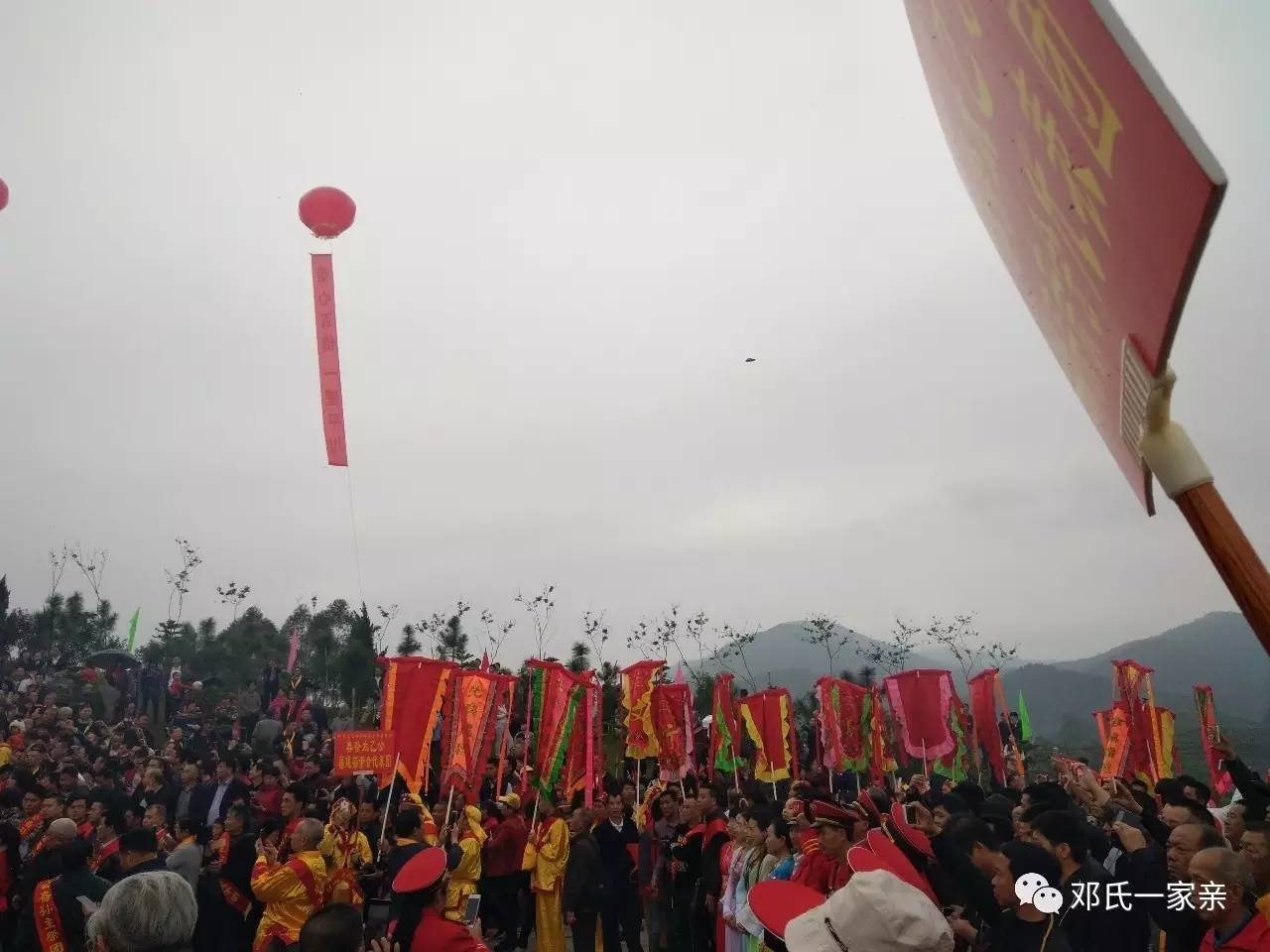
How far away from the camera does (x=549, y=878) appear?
8805 mm

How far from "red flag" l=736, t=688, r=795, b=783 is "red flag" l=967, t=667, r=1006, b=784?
368 cm

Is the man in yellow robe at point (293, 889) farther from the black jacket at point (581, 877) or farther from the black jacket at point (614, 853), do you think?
the black jacket at point (614, 853)

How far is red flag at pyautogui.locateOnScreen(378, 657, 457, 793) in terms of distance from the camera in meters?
8.48

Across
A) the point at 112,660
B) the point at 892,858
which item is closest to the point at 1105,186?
the point at 892,858

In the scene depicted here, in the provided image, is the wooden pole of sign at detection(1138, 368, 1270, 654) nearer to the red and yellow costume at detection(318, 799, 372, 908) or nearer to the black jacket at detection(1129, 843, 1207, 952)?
the black jacket at detection(1129, 843, 1207, 952)

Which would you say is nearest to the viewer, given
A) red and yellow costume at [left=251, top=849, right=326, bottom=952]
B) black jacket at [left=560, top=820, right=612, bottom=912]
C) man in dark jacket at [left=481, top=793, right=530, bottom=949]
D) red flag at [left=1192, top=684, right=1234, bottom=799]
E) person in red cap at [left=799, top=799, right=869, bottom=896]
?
person in red cap at [left=799, top=799, right=869, bottom=896]

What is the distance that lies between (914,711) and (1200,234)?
1297 centimetres

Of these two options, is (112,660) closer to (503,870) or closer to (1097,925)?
(503,870)

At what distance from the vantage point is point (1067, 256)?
1454mm

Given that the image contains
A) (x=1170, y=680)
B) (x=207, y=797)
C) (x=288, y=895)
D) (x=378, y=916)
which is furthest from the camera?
(x=1170, y=680)

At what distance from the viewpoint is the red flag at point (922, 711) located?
12.5 meters

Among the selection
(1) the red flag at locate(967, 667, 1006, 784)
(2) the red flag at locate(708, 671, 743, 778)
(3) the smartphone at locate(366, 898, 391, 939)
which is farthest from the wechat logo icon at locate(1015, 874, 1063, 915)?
(1) the red flag at locate(967, 667, 1006, 784)

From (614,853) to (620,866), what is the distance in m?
0.15

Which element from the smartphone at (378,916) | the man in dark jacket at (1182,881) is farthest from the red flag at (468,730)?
the man in dark jacket at (1182,881)
